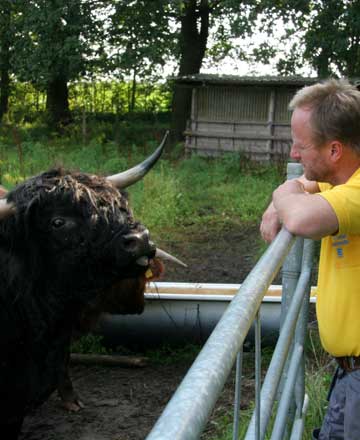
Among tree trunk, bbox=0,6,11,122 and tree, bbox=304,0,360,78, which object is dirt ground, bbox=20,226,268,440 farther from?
tree trunk, bbox=0,6,11,122

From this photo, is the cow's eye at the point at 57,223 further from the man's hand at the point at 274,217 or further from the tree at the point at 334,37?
the tree at the point at 334,37

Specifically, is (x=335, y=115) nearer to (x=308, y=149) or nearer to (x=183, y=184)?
(x=308, y=149)

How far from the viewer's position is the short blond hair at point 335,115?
2.13 meters

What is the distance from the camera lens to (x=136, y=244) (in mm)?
3496

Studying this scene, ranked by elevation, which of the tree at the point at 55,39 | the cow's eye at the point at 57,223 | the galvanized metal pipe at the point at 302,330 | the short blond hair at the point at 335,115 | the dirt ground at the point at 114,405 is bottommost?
the dirt ground at the point at 114,405

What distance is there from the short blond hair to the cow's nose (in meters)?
1.50

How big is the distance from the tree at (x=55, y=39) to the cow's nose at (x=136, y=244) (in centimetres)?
1888

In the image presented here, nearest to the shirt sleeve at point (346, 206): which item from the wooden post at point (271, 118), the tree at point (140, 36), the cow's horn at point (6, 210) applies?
the cow's horn at point (6, 210)

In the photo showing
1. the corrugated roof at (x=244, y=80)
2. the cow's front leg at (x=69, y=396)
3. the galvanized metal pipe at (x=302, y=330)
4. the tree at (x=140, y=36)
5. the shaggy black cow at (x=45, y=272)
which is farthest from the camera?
the tree at (x=140, y=36)

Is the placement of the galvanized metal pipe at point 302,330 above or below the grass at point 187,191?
above

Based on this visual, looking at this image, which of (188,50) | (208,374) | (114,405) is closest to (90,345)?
(114,405)

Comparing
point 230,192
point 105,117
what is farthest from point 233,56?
point 230,192

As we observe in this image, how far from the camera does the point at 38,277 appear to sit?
3.69 metres

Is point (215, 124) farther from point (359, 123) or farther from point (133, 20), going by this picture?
point (359, 123)
